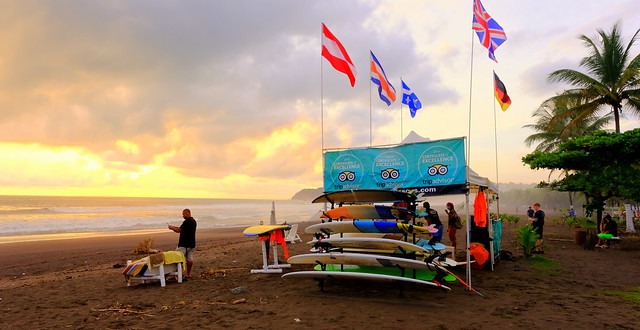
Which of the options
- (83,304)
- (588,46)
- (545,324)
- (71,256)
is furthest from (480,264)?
(588,46)

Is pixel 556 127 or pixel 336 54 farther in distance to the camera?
pixel 556 127

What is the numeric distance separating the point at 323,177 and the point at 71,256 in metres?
11.3

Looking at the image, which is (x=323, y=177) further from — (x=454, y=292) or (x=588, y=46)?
(x=588, y=46)

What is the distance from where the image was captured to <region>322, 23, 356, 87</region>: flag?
11.7 m

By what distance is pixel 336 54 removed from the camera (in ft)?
39.0

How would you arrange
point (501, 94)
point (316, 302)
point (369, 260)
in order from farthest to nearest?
point (501, 94)
point (316, 302)
point (369, 260)

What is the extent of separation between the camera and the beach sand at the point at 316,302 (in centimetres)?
589

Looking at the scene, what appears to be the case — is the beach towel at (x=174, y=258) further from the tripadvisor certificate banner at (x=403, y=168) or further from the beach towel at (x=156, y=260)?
the tripadvisor certificate banner at (x=403, y=168)

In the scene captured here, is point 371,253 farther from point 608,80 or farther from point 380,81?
point 608,80

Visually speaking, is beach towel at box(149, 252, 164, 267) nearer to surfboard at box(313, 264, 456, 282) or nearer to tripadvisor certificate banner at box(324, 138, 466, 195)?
surfboard at box(313, 264, 456, 282)

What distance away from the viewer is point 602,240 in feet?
48.8

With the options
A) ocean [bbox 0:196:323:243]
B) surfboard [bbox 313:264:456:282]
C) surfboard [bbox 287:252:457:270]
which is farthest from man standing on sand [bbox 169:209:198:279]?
ocean [bbox 0:196:323:243]

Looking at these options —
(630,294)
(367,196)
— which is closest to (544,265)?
(630,294)

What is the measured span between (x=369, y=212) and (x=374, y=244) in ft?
2.43
